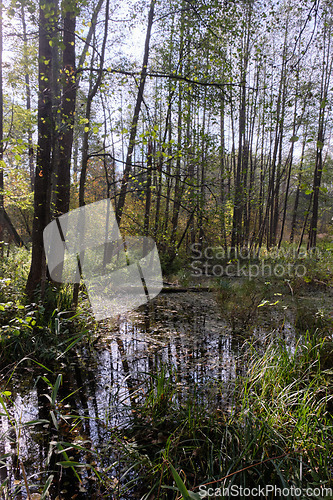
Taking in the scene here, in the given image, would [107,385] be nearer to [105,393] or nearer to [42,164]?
[105,393]

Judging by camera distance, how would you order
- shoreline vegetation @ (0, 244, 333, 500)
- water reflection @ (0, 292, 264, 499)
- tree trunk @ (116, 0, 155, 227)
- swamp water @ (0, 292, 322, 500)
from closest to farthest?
1. shoreline vegetation @ (0, 244, 333, 500)
2. swamp water @ (0, 292, 322, 500)
3. water reflection @ (0, 292, 264, 499)
4. tree trunk @ (116, 0, 155, 227)

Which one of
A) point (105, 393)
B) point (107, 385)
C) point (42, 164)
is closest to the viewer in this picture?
point (105, 393)

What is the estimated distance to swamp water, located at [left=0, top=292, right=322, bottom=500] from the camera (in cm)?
187

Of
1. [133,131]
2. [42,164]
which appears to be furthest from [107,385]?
[133,131]

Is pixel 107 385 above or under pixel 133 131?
under

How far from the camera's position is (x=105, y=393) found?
2887 mm

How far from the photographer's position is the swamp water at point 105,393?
1866 millimetres

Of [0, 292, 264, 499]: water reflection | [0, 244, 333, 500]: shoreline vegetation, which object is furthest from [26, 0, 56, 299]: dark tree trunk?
[0, 292, 264, 499]: water reflection

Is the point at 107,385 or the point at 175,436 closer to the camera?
the point at 175,436

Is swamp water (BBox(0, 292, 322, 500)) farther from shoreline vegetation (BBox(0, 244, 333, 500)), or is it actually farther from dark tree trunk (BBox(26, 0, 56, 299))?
dark tree trunk (BBox(26, 0, 56, 299))

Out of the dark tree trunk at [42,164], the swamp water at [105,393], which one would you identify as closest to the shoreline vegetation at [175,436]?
the swamp water at [105,393]

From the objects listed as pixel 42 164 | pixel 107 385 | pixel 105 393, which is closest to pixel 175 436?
pixel 105 393

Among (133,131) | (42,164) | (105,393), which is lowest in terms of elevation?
(105,393)

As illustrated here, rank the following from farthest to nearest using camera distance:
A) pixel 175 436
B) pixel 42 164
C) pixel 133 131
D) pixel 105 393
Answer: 1. pixel 133 131
2. pixel 42 164
3. pixel 105 393
4. pixel 175 436
